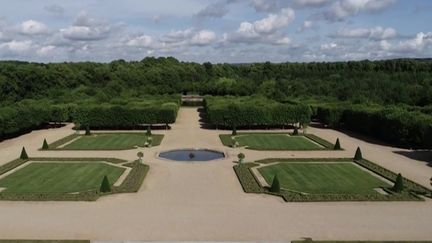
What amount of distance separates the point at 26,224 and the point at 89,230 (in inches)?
135

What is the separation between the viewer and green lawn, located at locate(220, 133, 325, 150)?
46.8m

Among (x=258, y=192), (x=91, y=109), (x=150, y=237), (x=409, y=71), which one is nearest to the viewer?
(x=150, y=237)

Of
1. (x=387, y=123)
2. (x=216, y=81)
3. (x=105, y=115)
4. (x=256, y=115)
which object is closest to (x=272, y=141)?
(x=256, y=115)

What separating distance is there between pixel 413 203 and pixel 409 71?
11815 cm

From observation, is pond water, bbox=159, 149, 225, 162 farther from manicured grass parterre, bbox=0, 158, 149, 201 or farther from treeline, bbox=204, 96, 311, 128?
treeline, bbox=204, 96, 311, 128

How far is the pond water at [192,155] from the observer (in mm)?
41688

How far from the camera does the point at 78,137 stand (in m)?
53.8

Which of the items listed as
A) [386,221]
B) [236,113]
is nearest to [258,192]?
[386,221]

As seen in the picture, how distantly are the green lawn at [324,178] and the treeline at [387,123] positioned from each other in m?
10.6

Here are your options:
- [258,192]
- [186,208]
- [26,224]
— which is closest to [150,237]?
[186,208]

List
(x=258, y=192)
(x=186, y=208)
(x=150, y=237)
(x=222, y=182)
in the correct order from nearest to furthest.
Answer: (x=150, y=237)
(x=186, y=208)
(x=258, y=192)
(x=222, y=182)

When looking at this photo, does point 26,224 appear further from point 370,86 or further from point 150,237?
point 370,86

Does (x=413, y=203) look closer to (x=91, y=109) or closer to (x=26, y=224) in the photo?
(x=26, y=224)

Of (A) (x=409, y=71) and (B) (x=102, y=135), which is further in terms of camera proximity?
(A) (x=409, y=71)
